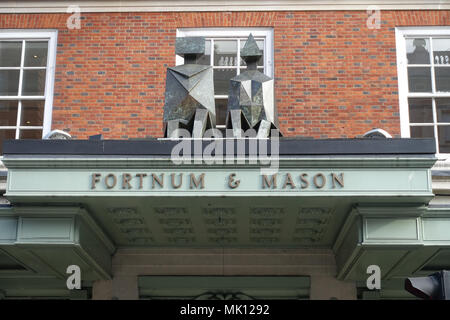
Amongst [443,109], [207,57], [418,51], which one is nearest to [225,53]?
[207,57]

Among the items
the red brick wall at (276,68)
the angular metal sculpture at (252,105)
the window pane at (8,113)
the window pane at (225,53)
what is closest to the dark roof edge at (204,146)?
the angular metal sculpture at (252,105)

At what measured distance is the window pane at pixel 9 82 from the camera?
13952 millimetres

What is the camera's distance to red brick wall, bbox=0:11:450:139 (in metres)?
13.4

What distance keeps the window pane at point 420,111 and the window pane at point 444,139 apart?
0.84 feet

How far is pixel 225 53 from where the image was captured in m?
14.0

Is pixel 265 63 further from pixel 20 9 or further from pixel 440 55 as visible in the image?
pixel 20 9

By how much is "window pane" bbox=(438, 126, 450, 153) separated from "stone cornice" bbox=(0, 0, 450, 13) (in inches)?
89.2

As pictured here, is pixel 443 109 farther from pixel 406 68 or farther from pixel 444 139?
pixel 406 68

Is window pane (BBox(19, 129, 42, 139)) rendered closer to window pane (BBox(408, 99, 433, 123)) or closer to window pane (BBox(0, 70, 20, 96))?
window pane (BBox(0, 70, 20, 96))

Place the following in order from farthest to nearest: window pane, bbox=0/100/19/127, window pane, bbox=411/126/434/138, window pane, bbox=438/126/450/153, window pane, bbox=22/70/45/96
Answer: window pane, bbox=22/70/45/96 → window pane, bbox=0/100/19/127 → window pane, bbox=411/126/434/138 → window pane, bbox=438/126/450/153

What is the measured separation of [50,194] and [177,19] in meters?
5.12

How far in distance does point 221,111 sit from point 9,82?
387cm

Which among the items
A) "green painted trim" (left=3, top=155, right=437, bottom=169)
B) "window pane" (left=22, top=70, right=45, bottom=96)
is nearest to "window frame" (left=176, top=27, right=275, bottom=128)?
"window pane" (left=22, top=70, right=45, bottom=96)

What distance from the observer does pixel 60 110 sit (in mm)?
13625
